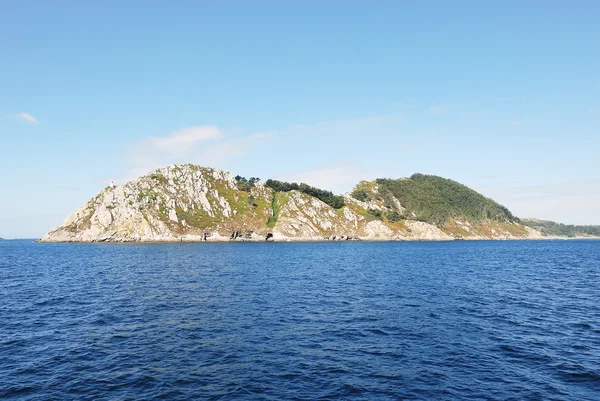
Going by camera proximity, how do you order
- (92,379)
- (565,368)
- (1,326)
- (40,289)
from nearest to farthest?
(92,379), (565,368), (1,326), (40,289)

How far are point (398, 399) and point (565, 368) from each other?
15.6 m

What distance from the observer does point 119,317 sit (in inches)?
1624

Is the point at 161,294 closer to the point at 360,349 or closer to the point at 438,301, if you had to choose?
the point at 360,349

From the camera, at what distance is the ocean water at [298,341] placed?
2338 cm

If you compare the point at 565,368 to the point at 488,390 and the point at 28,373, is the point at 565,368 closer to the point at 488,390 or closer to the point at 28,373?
the point at 488,390

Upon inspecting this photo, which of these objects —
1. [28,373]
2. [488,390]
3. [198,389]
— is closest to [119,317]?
[28,373]

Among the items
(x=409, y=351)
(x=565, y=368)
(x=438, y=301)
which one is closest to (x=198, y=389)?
(x=409, y=351)

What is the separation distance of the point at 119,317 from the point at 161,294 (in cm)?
1318

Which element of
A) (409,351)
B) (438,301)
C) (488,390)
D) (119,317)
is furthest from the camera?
(438,301)

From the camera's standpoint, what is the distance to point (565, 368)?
27.2 meters

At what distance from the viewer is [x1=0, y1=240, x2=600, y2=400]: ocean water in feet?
76.7

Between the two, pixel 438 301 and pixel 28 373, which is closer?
pixel 28 373

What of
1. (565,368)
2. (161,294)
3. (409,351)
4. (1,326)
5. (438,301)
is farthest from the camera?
(161,294)

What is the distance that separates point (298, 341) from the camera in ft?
106
